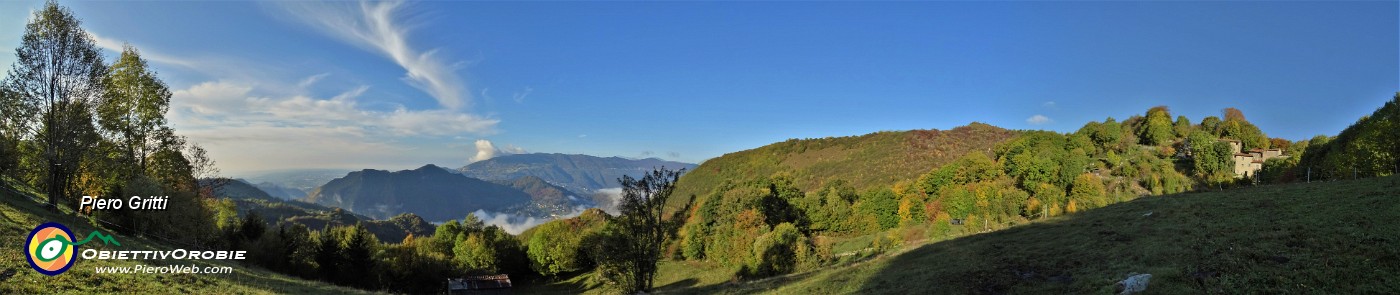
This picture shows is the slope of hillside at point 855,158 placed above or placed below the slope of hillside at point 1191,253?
above

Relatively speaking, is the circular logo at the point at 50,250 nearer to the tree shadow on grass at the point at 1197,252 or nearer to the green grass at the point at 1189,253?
the green grass at the point at 1189,253

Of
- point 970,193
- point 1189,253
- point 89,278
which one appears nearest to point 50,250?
point 89,278

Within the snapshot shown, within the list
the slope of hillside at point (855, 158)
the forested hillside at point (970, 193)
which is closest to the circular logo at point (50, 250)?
the forested hillside at point (970, 193)

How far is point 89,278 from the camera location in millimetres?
16562

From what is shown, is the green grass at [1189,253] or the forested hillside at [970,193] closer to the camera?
the green grass at [1189,253]

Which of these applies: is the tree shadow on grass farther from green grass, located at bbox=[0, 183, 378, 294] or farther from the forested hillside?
green grass, located at bbox=[0, 183, 378, 294]

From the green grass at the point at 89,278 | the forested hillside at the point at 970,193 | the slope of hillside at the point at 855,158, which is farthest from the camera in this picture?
the slope of hillside at the point at 855,158

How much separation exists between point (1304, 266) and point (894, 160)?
116m

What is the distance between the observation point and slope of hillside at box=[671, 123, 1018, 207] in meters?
120

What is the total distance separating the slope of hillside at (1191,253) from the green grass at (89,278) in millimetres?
23105

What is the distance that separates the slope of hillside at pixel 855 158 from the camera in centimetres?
11950

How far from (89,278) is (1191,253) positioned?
3576 centimetres

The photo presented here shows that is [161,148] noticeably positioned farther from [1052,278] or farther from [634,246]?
[1052,278]

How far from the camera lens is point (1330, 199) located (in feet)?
75.5
